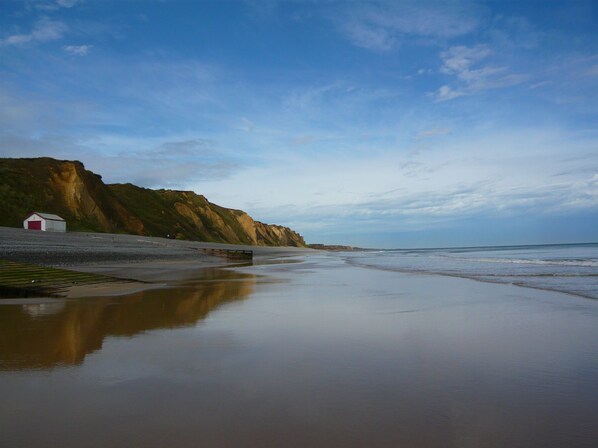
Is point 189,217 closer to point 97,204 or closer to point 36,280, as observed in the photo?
point 97,204

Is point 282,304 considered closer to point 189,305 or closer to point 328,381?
point 189,305

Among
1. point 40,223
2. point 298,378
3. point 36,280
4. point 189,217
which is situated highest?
point 189,217

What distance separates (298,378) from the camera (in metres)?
5.30

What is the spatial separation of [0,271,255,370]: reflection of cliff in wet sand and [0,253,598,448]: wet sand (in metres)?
0.05

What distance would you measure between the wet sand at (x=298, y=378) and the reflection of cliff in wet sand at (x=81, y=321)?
0.15ft

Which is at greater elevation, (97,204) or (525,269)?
(97,204)

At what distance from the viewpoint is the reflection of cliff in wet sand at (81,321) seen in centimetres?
623

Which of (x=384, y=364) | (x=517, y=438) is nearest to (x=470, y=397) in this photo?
(x=517, y=438)

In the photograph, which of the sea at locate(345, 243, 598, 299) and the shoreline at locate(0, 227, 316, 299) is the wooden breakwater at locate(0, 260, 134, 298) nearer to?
the shoreline at locate(0, 227, 316, 299)

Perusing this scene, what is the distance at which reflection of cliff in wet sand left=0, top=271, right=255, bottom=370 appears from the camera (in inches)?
245

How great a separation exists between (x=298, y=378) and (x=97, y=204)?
72.9m

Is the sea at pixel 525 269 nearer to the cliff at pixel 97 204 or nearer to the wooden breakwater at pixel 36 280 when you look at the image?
the wooden breakwater at pixel 36 280

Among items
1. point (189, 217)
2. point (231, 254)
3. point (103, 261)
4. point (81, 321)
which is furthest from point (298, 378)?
point (189, 217)

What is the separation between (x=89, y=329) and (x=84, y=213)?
65.3 metres
